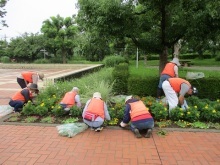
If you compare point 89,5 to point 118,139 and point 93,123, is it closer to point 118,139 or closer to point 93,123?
point 93,123

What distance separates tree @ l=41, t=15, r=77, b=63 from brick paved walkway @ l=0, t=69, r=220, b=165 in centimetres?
2489

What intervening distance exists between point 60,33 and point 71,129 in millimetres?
25712

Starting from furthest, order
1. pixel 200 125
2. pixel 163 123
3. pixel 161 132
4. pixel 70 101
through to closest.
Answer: pixel 70 101
pixel 163 123
pixel 200 125
pixel 161 132

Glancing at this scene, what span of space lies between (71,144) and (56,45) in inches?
1042

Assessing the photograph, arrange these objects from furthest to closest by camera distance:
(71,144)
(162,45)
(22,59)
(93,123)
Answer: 1. (22,59)
2. (162,45)
3. (93,123)
4. (71,144)

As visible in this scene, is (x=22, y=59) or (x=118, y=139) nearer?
(x=118, y=139)

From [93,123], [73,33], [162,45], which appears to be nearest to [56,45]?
[73,33]

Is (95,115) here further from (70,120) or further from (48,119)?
(48,119)

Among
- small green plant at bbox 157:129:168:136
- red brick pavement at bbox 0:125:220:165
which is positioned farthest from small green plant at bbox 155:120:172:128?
red brick pavement at bbox 0:125:220:165

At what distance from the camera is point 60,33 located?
2944 cm

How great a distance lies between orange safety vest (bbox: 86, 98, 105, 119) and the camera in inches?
207

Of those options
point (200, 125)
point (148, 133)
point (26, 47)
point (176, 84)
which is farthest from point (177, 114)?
point (26, 47)

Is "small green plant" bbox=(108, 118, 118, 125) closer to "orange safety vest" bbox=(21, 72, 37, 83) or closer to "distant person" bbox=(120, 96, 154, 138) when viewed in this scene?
"distant person" bbox=(120, 96, 154, 138)

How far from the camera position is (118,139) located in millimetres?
4855
